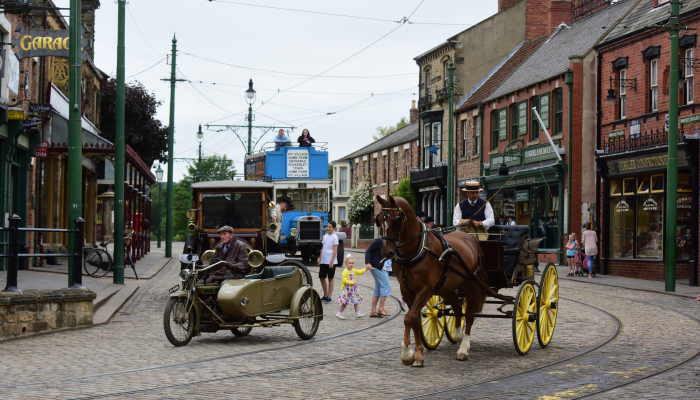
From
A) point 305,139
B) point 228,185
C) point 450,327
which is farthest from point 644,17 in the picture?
point 450,327

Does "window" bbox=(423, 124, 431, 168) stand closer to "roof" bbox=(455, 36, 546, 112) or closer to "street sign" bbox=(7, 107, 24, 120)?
"roof" bbox=(455, 36, 546, 112)

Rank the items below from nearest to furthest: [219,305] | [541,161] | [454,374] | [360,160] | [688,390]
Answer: [688,390]
[454,374]
[219,305]
[541,161]
[360,160]

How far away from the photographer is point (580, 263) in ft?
94.0

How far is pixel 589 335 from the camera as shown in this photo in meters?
12.1

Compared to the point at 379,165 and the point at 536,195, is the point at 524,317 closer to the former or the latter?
the point at 536,195

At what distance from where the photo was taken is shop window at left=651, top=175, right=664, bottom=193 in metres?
26.2

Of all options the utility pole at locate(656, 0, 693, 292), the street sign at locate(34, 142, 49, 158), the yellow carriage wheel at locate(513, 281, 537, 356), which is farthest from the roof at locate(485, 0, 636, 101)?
the yellow carriage wheel at locate(513, 281, 537, 356)

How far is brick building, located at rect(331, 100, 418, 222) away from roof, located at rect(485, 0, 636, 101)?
1216 centimetres

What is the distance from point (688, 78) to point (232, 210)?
14366 mm

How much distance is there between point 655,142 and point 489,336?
53.1ft

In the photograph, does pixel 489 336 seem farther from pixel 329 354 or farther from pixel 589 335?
pixel 329 354

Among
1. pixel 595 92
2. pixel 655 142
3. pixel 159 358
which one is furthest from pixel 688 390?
pixel 595 92

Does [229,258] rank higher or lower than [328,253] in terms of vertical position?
higher

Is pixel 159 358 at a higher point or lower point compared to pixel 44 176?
lower
